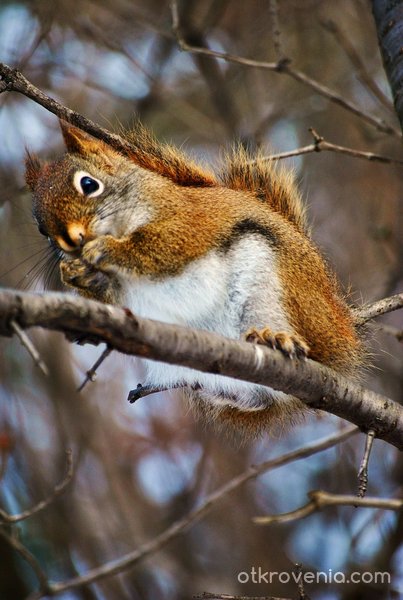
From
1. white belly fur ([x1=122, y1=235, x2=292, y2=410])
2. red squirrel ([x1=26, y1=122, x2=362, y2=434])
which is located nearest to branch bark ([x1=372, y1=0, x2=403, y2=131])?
red squirrel ([x1=26, y1=122, x2=362, y2=434])

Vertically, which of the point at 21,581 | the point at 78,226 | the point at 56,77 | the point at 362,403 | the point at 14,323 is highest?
the point at 56,77

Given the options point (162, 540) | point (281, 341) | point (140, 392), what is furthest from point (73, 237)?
point (162, 540)

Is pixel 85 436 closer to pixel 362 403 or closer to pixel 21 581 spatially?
pixel 21 581

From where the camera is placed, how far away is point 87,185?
2584mm

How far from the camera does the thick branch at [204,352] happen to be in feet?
5.16

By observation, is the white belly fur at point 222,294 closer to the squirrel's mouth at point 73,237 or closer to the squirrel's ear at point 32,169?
the squirrel's mouth at point 73,237

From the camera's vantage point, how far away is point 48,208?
252 cm

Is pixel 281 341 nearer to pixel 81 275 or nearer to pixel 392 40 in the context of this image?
pixel 81 275

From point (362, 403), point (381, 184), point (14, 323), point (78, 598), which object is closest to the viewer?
point (14, 323)

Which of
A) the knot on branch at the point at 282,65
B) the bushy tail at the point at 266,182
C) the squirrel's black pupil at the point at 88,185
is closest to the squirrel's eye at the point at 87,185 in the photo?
the squirrel's black pupil at the point at 88,185

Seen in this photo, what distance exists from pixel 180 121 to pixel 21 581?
293 centimetres

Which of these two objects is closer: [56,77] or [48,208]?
[48,208]

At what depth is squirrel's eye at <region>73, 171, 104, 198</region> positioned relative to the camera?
256 centimetres

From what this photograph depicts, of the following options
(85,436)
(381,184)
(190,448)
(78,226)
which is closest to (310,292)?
(78,226)
